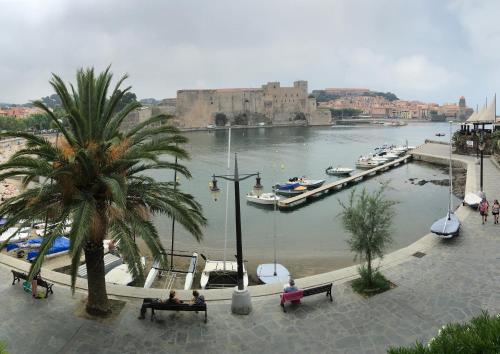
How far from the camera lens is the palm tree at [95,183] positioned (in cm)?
705

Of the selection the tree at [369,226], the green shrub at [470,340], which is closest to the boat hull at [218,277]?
the tree at [369,226]

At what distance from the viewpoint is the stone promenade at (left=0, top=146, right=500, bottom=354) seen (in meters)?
6.83

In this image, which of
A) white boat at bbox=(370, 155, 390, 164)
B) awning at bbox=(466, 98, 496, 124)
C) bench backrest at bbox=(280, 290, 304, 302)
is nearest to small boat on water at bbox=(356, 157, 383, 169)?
white boat at bbox=(370, 155, 390, 164)

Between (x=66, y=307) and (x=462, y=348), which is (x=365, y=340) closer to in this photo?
(x=462, y=348)

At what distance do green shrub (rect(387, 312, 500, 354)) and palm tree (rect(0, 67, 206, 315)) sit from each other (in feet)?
14.6

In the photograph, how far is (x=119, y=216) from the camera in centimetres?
731

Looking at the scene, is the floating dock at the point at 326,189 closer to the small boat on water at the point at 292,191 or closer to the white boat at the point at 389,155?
the small boat on water at the point at 292,191

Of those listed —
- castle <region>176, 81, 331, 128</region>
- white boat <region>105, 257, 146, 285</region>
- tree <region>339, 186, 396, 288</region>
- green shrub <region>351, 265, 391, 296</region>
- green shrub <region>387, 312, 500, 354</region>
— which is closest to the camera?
green shrub <region>387, 312, 500, 354</region>

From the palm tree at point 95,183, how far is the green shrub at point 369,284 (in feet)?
12.4

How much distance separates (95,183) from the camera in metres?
7.53

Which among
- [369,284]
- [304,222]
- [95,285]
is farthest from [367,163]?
[95,285]

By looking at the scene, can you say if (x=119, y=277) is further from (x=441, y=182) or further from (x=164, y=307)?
(x=441, y=182)

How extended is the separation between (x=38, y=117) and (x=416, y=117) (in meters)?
168

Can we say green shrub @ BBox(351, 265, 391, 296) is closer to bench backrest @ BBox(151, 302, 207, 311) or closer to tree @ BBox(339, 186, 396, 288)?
tree @ BBox(339, 186, 396, 288)
